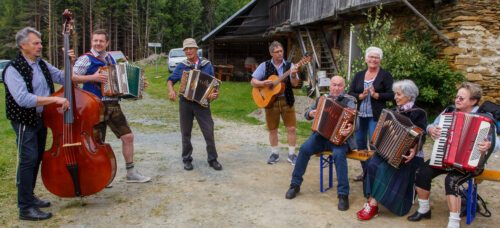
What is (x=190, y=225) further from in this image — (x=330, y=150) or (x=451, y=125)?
(x=451, y=125)

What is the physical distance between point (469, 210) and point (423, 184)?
46cm

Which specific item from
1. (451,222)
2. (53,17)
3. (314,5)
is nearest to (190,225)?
(451,222)

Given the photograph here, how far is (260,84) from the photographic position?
591cm

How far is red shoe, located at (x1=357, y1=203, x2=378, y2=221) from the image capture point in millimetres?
4152

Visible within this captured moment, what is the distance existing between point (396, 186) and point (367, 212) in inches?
15.1

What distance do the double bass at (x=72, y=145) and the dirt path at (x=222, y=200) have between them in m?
0.36

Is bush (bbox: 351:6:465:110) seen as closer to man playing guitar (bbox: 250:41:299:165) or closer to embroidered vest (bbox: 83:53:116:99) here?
man playing guitar (bbox: 250:41:299:165)

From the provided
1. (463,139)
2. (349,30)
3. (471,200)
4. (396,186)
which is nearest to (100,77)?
(396,186)

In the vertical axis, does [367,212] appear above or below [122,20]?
below

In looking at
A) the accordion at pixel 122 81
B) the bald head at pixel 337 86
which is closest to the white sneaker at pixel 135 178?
the accordion at pixel 122 81

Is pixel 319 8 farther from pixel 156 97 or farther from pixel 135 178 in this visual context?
pixel 135 178

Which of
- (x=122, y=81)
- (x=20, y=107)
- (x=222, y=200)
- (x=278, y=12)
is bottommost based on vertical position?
(x=222, y=200)

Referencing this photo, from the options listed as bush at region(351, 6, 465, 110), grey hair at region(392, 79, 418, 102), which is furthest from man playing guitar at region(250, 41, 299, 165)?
bush at region(351, 6, 465, 110)

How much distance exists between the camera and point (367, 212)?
4.18 metres
